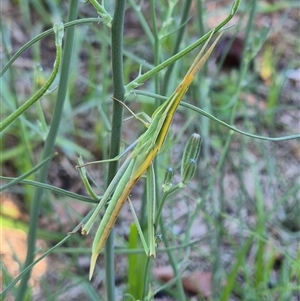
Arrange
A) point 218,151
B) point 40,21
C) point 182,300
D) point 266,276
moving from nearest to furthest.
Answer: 1. point 182,300
2. point 266,276
3. point 218,151
4. point 40,21

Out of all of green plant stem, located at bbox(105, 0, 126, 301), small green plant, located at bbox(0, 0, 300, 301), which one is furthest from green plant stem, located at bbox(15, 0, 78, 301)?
green plant stem, located at bbox(105, 0, 126, 301)

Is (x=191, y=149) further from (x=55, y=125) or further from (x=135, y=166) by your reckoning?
(x=55, y=125)

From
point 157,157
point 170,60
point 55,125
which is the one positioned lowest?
point 157,157

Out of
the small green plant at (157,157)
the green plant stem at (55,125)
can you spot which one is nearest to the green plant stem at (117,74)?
the small green plant at (157,157)

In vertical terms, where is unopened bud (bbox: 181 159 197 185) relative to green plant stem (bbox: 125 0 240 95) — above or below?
below

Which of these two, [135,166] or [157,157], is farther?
[157,157]

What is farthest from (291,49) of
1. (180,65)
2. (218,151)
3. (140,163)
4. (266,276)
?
(140,163)

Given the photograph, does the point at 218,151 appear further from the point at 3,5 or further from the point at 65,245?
the point at 3,5

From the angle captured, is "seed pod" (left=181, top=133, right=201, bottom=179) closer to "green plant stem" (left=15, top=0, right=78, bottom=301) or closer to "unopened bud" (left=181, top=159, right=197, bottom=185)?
"unopened bud" (left=181, top=159, right=197, bottom=185)

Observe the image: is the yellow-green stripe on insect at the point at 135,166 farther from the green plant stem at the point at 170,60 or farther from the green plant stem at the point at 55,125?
the green plant stem at the point at 55,125

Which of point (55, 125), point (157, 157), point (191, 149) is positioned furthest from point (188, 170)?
point (157, 157)

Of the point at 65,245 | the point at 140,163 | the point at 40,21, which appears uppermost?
the point at 140,163
